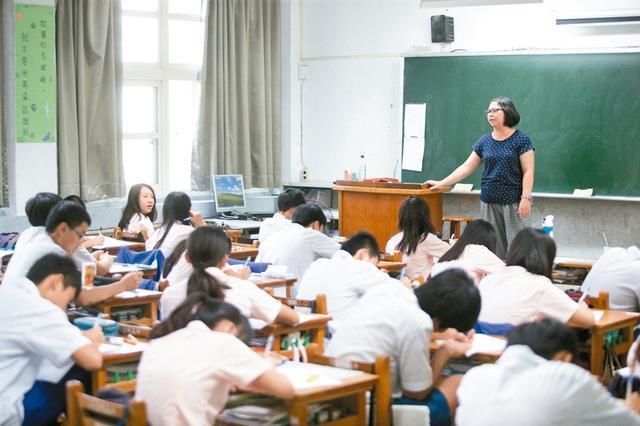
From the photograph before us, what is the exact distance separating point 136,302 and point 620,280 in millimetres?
2692

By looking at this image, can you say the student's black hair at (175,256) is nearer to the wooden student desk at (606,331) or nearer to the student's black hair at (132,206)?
the wooden student desk at (606,331)

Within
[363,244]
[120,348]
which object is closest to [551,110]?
[363,244]

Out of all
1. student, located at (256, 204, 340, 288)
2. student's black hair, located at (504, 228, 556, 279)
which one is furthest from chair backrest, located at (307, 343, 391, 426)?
student, located at (256, 204, 340, 288)

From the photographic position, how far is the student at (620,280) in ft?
17.9

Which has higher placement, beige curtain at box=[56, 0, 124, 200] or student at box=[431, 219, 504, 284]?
beige curtain at box=[56, 0, 124, 200]

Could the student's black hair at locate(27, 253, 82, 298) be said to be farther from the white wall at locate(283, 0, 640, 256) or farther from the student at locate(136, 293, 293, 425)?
the white wall at locate(283, 0, 640, 256)

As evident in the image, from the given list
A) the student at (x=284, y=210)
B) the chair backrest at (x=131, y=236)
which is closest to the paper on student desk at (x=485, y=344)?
the student at (x=284, y=210)

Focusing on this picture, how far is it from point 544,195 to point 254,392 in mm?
6326

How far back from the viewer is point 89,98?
8.76 metres

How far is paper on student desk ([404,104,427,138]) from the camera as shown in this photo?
31.7 ft

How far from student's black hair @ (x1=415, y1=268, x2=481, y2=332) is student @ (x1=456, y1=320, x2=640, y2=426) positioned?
2.79 feet

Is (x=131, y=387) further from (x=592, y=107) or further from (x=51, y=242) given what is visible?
(x=592, y=107)

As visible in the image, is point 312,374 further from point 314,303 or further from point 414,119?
point 414,119

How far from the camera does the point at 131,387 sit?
11.2 ft
